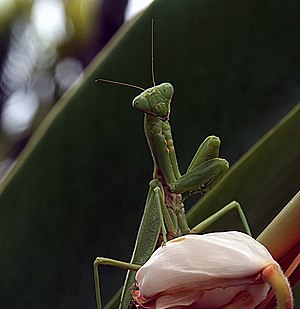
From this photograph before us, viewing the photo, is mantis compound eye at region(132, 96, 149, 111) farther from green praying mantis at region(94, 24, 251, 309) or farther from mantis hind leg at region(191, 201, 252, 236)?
mantis hind leg at region(191, 201, 252, 236)

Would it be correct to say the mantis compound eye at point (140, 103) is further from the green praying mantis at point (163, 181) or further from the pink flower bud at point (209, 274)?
the pink flower bud at point (209, 274)

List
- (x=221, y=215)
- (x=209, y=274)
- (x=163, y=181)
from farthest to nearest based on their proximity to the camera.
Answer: (x=163, y=181) → (x=221, y=215) → (x=209, y=274)

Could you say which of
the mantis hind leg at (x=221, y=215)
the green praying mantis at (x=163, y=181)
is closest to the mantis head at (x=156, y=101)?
the green praying mantis at (x=163, y=181)

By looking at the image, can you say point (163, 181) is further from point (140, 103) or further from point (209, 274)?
point (209, 274)

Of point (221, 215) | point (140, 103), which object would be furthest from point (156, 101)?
point (221, 215)

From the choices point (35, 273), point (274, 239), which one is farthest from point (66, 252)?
point (274, 239)

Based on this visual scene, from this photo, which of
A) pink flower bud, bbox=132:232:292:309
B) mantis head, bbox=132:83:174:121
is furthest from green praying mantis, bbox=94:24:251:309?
pink flower bud, bbox=132:232:292:309
